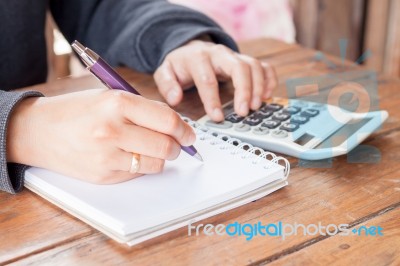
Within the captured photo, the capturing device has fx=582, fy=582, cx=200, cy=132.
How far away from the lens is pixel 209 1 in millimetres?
1976

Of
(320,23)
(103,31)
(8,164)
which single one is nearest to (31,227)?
(8,164)

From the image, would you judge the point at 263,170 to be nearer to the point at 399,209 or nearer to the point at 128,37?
the point at 399,209

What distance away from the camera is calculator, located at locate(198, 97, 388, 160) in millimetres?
666

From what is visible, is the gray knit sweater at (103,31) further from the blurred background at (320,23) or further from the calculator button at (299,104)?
the blurred background at (320,23)

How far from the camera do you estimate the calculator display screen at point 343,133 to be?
26.4 inches

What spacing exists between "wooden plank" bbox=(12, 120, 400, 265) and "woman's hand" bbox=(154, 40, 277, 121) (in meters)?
0.17

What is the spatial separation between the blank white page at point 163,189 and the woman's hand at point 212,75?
0.51ft

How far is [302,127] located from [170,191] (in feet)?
0.72

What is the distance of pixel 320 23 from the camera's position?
81.2 inches

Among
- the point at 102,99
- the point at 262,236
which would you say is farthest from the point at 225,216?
the point at 102,99

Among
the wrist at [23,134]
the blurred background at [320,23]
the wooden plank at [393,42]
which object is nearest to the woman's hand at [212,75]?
the wrist at [23,134]

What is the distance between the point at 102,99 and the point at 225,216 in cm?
17

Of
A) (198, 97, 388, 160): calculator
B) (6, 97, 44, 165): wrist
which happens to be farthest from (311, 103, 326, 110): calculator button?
(6, 97, 44, 165): wrist

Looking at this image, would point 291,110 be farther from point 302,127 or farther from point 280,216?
point 280,216
